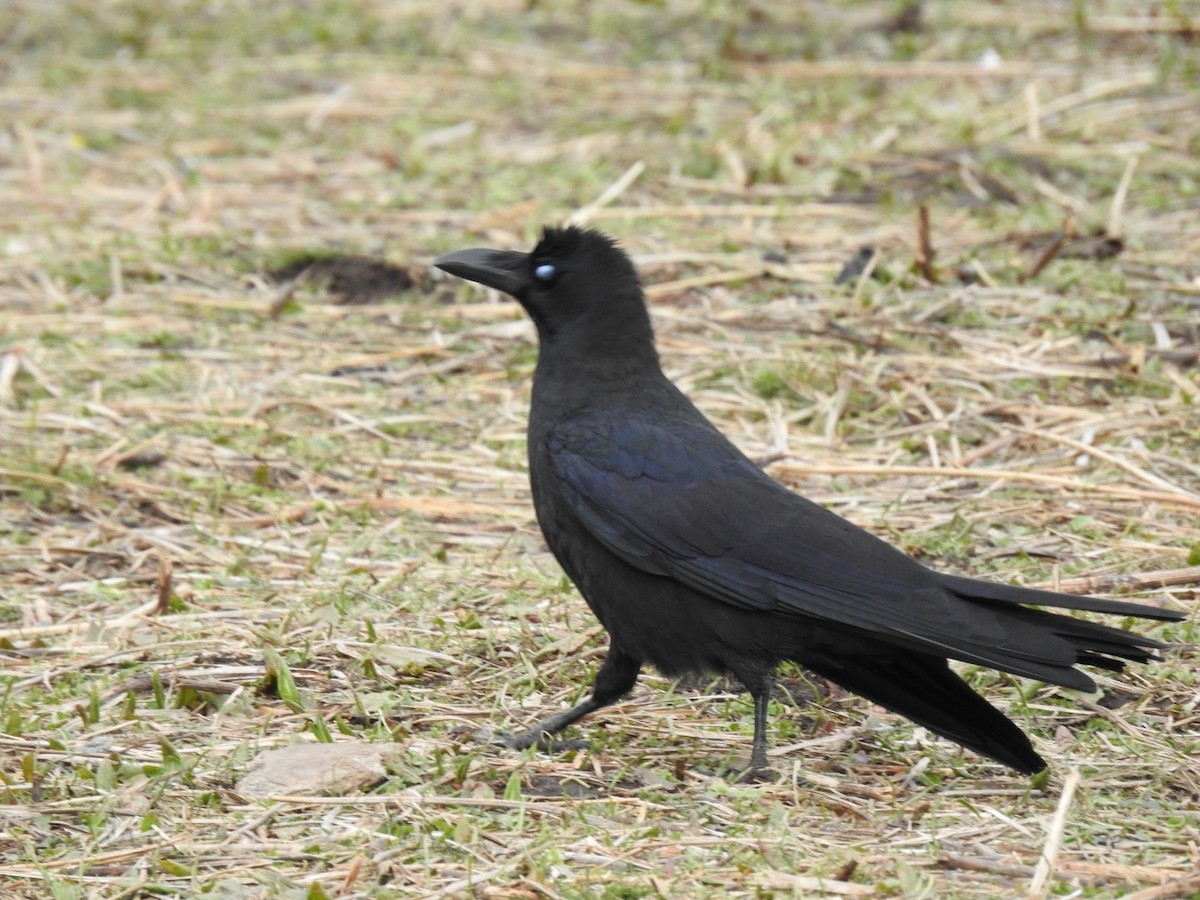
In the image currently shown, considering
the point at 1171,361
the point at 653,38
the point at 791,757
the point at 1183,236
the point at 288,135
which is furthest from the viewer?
the point at 653,38

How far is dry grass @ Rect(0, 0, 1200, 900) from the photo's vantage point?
350 cm

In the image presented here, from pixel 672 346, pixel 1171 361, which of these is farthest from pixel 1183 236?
pixel 672 346

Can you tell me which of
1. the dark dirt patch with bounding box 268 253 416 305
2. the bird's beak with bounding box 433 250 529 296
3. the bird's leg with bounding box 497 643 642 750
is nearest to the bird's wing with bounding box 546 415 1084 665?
the bird's leg with bounding box 497 643 642 750

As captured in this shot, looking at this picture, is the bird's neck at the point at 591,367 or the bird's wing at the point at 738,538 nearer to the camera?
the bird's wing at the point at 738,538

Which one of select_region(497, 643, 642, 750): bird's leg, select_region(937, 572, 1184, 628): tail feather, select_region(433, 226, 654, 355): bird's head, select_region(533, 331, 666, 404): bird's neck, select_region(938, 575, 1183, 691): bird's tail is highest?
select_region(433, 226, 654, 355): bird's head

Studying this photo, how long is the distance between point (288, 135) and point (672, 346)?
12.3 feet

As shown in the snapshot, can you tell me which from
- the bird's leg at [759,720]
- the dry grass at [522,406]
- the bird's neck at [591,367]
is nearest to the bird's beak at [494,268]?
the bird's neck at [591,367]

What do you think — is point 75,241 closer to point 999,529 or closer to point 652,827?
point 999,529

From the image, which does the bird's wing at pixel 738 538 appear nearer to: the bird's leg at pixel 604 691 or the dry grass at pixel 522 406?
the bird's leg at pixel 604 691

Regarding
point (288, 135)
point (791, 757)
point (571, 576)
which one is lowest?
point (791, 757)

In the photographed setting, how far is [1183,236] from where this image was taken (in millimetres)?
7590

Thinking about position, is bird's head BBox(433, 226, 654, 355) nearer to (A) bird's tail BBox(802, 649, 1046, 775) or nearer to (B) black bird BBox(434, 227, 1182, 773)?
(B) black bird BBox(434, 227, 1182, 773)

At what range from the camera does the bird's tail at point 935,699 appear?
12.2 ft

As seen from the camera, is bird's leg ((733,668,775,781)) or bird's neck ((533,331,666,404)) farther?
bird's neck ((533,331,666,404))
